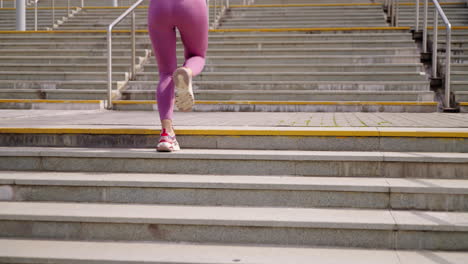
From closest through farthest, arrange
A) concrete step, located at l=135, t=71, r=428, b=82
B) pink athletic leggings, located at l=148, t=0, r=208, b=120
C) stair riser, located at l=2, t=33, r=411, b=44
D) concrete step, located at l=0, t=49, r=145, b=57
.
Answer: pink athletic leggings, located at l=148, t=0, r=208, b=120
concrete step, located at l=135, t=71, r=428, b=82
stair riser, located at l=2, t=33, r=411, b=44
concrete step, located at l=0, t=49, r=145, b=57

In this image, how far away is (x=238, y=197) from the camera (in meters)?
3.09

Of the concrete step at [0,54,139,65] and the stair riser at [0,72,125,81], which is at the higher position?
the concrete step at [0,54,139,65]

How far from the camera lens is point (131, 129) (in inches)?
148

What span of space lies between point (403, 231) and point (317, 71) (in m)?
5.56

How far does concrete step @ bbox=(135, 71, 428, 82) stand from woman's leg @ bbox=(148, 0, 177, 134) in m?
4.56

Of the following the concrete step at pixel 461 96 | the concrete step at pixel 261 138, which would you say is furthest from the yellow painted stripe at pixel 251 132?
the concrete step at pixel 461 96

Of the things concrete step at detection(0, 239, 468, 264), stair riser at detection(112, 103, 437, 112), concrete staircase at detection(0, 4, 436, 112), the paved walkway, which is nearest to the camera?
concrete step at detection(0, 239, 468, 264)

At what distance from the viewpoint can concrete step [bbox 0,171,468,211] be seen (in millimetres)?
2963

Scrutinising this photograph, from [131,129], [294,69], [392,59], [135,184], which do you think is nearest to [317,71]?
[294,69]

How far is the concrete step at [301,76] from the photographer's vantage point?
295 inches

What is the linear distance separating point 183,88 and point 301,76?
5.11 meters

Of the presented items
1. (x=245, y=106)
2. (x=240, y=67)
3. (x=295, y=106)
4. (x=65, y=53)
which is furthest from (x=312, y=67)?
(x=65, y=53)

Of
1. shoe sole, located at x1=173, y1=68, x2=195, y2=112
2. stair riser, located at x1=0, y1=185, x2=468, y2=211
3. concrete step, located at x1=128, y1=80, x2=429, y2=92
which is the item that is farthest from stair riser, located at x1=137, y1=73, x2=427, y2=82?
shoe sole, located at x1=173, y1=68, x2=195, y2=112

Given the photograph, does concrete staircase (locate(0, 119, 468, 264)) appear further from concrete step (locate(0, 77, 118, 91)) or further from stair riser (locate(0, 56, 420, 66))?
stair riser (locate(0, 56, 420, 66))
